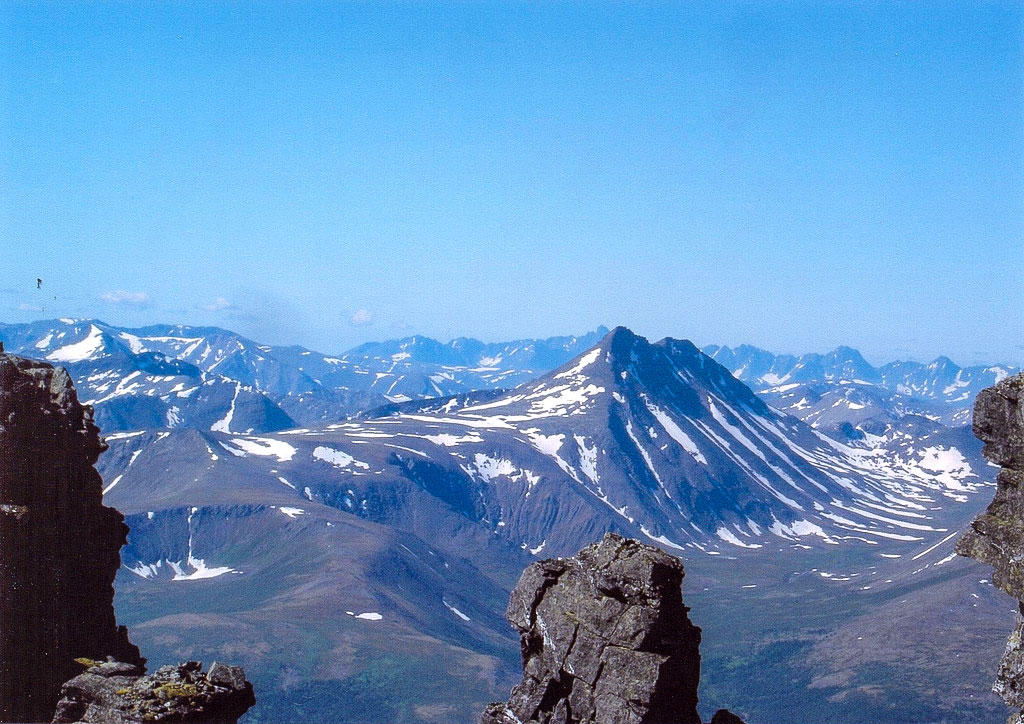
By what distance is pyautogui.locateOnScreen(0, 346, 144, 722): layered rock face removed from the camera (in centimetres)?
2433

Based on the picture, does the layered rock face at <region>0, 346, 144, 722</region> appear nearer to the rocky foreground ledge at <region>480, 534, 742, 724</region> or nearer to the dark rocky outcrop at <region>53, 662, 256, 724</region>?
the dark rocky outcrop at <region>53, 662, 256, 724</region>

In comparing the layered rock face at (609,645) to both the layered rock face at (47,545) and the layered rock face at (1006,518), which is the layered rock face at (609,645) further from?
the layered rock face at (47,545)

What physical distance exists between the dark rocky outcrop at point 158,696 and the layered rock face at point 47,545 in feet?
18.9

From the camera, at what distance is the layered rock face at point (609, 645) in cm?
1934

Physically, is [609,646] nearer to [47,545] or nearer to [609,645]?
[609,645]

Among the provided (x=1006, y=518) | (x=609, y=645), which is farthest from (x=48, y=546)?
(x=1006, y=518)

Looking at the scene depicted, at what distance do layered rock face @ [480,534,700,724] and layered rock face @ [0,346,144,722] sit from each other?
13.2m

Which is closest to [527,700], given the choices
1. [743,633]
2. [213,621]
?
[213,621]

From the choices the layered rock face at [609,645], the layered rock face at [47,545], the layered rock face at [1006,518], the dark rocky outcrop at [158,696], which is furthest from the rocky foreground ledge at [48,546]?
the layered rock face at [1006,518]

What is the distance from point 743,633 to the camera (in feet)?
636

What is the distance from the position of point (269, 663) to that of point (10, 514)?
341ft

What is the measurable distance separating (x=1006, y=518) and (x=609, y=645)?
945 centimetres

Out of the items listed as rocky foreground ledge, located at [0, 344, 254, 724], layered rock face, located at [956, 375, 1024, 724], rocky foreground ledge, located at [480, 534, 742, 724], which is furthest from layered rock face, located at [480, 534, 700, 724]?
rocky foreground ledge, located at [0, 344, 254, 724]

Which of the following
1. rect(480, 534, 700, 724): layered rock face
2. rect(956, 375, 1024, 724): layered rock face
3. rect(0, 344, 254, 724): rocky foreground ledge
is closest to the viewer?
rect(956, 375, 1024, 724): layered rock face
